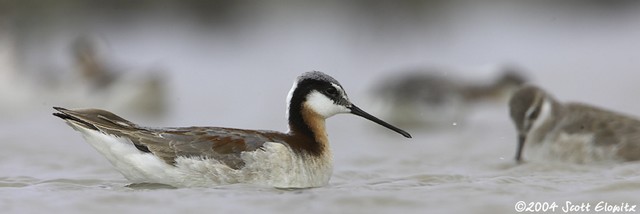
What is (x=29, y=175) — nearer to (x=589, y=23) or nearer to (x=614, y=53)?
(x=614, y=53)

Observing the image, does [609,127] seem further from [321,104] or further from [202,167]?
[202,167]

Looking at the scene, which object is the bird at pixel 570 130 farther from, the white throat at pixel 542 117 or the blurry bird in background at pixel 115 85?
the blurry bird in background at pixel 115 85

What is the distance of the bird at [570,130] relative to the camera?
11172 mm

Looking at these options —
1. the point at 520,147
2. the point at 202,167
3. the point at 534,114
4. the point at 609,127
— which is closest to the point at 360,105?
the point at 534,114

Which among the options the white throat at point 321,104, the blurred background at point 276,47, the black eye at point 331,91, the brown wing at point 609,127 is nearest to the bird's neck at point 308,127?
the white throat at point 321,104

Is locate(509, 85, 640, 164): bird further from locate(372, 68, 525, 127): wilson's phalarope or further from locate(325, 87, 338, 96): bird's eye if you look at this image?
locate(372, 68, 525, 127): wilson's phalarope

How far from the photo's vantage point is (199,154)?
30.2 feet

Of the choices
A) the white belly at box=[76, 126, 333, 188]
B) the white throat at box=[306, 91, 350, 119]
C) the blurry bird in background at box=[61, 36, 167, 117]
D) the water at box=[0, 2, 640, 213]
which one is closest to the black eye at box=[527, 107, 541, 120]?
the water at box=[0, 2, 640, 213]

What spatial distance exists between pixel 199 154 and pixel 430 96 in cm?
812

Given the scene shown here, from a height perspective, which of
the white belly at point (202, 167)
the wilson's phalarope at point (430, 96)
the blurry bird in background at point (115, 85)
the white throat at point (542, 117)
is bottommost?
the white belly at point (202, 167)

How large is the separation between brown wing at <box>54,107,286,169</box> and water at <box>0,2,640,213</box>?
0.96 feet

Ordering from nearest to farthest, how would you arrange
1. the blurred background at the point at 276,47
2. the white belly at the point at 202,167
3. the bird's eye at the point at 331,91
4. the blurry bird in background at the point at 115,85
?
1. the white belly at the point at 202,167
2. the bird's eye at the point at 331,91
3. the blurry bird in background at the point at 115,85
4. the blurred background at the point at 276,47

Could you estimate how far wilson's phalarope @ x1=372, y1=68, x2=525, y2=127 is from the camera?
54.4ft

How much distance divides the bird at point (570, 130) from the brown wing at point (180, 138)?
334cm
